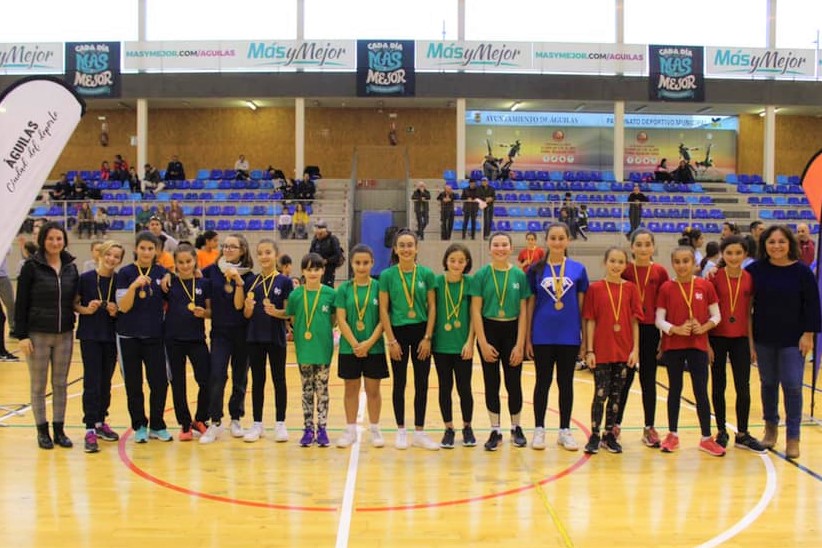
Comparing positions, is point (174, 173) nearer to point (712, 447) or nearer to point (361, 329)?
point (361, 329)

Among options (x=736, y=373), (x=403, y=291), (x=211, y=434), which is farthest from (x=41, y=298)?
(x=736, y=373)

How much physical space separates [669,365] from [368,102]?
20.9 meters

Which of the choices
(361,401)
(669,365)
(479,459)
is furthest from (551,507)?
(361,401)

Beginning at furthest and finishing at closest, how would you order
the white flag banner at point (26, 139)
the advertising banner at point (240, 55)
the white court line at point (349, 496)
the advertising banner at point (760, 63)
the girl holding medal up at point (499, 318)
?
the advertising banner at point (760, 63), the advertising banner at point (240, 55), the girl holding medal up at point (499, 318), the white flag banner at point (26, 139), the white court line at point (349, 496)

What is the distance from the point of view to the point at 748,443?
5.74 m

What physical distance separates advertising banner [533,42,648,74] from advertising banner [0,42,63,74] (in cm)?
1503

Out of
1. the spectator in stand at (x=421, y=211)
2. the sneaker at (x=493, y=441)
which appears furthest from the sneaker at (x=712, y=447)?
the spectator in stand at (x=421, y=211)

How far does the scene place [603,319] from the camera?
5.55 m

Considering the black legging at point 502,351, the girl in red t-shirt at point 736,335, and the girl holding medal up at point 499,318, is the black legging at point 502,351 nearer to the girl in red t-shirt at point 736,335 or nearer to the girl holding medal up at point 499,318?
the girl holding medal up at point 499,318

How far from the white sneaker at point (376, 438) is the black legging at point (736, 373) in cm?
272

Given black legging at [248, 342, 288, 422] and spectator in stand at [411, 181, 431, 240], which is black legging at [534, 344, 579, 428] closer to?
black legging at [248, 342, 288, 422]

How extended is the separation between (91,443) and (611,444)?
4081 mm

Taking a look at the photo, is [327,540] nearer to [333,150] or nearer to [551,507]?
[551,507]

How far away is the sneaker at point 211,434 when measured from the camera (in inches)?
232
